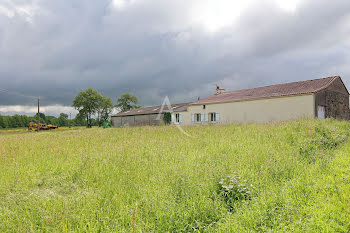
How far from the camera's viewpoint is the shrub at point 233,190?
11.0 ft

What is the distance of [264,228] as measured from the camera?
2.57 m

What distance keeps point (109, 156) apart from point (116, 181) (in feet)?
6.47

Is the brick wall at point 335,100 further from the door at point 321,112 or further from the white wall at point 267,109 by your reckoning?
the white wall at point 267,109

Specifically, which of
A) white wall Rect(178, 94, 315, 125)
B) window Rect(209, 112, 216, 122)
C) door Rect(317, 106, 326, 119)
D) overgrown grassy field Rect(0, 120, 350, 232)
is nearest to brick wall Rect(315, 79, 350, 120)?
door Rect(317, 106, 326, 119)

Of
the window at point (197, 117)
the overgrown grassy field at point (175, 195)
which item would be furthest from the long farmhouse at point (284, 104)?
→ the overgrown grassy field at point (175, 195)

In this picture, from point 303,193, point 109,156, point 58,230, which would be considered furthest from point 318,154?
point 58,230

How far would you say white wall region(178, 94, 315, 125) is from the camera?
17372 millimetres

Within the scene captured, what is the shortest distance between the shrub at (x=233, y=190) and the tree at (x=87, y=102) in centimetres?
5545

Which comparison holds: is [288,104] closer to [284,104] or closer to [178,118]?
[284,104]

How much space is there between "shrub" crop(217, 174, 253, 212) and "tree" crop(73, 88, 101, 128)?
55451 millimetres

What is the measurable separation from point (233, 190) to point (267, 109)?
59.2 ft

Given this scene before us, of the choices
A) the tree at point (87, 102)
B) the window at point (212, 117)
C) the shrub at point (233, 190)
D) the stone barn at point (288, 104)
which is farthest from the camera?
the tree at point (87, 102)

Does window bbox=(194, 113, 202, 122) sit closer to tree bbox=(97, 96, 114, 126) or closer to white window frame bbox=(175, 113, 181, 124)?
white window frame bbox=(175, 113, 181, 124)

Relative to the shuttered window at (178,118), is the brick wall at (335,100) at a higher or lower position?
higher
